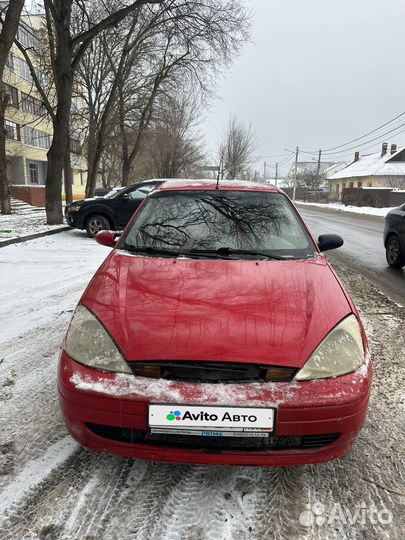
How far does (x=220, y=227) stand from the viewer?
3293mm

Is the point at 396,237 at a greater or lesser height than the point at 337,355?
greater

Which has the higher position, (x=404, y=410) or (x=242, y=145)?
(x=242, y=145)

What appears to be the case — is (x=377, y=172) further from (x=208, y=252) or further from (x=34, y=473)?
(x=34, y=473)

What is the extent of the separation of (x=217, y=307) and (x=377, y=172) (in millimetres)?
56033

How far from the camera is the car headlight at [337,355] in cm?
196

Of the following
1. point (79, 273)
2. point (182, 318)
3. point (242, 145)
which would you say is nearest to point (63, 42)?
point (79, 273)

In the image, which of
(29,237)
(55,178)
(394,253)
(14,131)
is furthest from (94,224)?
(14,131)

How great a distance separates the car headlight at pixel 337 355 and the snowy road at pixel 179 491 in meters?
0.64

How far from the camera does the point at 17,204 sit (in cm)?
2406

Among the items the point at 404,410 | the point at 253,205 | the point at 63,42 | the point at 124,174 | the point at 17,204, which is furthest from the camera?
the point at 124,174

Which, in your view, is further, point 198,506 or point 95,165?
point 95,165

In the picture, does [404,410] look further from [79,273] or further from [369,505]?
[79,273]

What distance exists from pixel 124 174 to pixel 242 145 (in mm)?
19855

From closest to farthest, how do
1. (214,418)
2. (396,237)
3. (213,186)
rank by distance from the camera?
(214,418) → (213,186) → (396,237)
